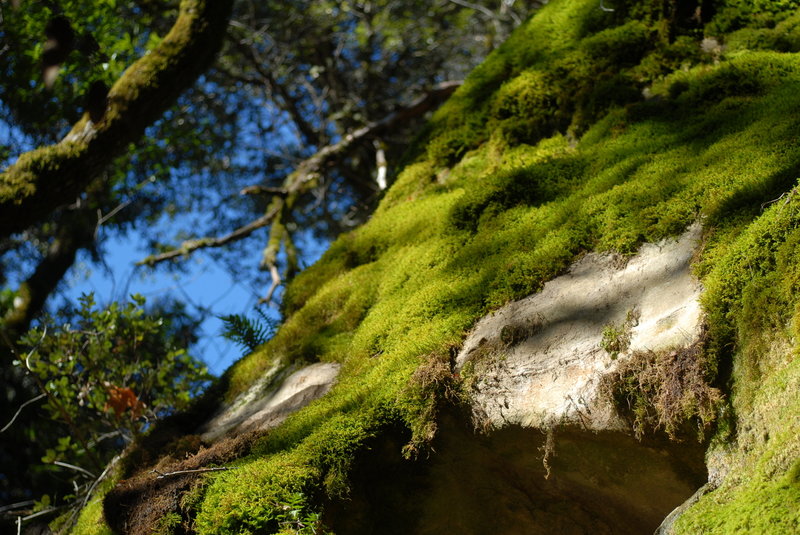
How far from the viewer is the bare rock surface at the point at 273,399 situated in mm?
3820

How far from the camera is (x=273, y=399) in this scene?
13.4 ft

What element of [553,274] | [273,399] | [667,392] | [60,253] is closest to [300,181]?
[273,399]

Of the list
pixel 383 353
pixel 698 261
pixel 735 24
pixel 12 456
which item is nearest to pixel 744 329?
pixel 698 261

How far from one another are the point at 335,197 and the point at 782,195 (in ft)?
32.1

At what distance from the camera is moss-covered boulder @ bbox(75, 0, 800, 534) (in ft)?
8.14

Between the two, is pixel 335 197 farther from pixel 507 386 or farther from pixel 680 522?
pixel 680 522

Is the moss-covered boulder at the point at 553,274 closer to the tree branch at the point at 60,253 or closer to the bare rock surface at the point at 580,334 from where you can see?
the bare rock surface at the point at 580,334

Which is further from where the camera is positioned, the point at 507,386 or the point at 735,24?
the point at 735,24

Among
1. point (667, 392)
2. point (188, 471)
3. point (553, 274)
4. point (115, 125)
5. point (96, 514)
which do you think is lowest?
point (667, 392)

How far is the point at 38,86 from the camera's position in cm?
873

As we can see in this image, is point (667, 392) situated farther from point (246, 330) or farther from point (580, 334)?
point (246, 330)

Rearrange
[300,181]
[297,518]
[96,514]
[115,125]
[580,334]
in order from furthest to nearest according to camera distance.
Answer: [300,181], [115,125], [96,514], [580,334], [297,518]

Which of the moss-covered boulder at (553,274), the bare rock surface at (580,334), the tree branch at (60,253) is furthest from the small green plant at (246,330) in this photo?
the tree branch at (60,253)

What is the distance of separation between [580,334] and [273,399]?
189 cm
